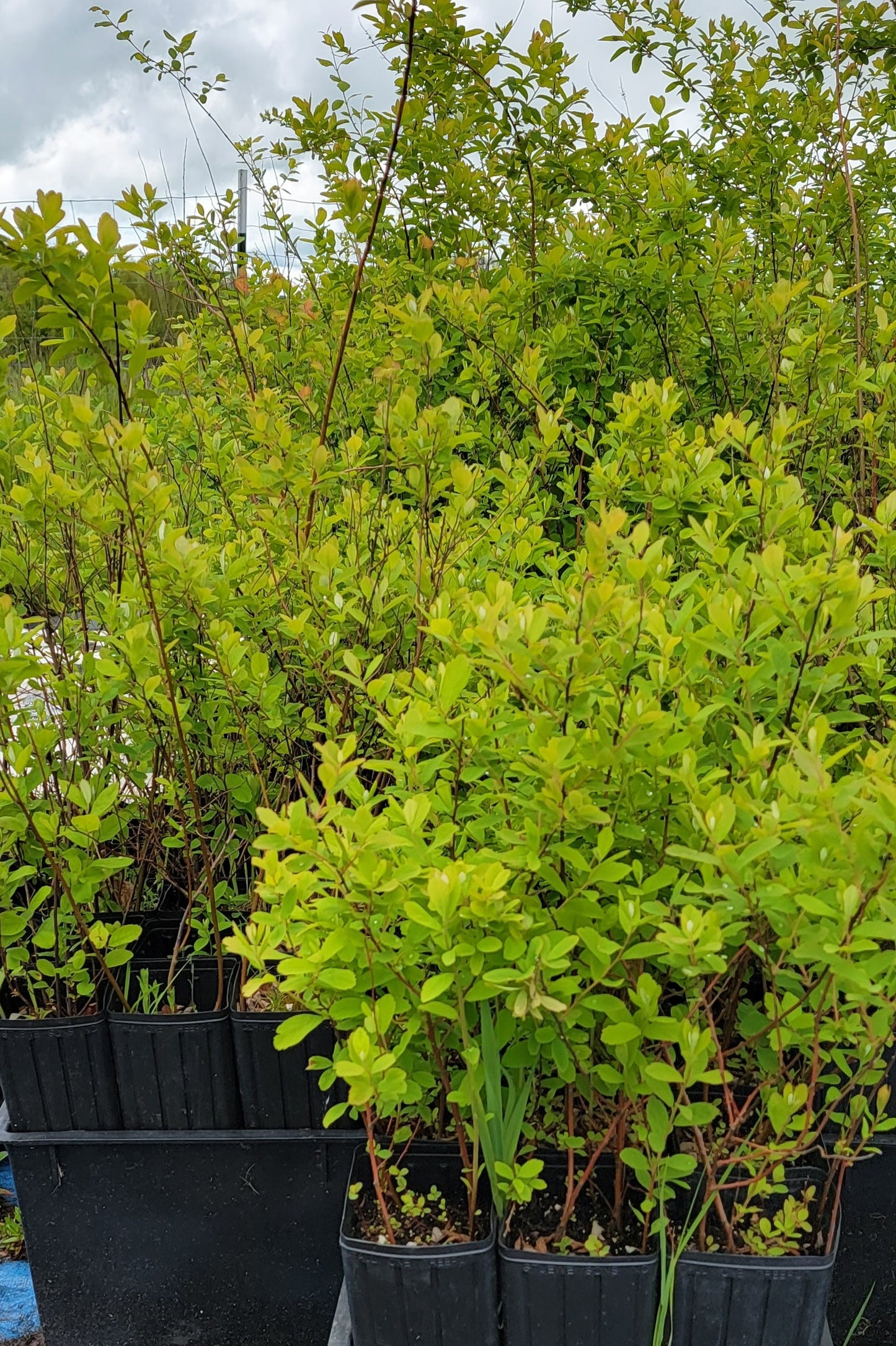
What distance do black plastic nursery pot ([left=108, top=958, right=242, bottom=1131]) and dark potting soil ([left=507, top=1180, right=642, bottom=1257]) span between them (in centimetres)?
58

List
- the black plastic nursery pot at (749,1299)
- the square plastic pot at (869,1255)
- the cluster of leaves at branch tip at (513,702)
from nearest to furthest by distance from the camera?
1. the cluster of leaves at branch tip at (513,702)
2. the black plastic nursery pot at (749,1299)
3. the square plastic pot at (869,1255)

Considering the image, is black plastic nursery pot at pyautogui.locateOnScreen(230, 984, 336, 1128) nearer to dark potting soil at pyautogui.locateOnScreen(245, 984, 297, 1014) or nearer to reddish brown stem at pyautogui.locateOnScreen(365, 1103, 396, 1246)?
dark potting soil at pyautogui.locateOnScreen(245, 984, 297, 1014)

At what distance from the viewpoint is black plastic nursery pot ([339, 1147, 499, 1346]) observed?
1.33 metres

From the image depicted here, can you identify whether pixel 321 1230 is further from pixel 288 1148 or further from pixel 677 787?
pixel 677 787

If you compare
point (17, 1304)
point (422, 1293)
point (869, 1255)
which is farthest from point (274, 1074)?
point (869, 1255)

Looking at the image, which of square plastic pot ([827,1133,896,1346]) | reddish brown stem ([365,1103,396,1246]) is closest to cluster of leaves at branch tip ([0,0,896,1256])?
reddish brown stem ([365,1103,396,1246])

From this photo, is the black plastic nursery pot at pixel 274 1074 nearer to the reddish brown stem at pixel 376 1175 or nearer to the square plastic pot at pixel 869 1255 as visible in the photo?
the reddish brown stem at pixel 376 1175

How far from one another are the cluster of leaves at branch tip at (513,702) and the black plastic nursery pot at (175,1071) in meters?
0.11

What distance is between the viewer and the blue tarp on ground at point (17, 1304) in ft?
6.30

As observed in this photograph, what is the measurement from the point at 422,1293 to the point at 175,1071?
0.62m

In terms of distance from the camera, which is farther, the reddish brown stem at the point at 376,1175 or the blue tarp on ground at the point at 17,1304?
the blue tarp on ground at the point at 17,1304

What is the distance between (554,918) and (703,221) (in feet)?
7.69

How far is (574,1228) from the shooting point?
1462 millimetres

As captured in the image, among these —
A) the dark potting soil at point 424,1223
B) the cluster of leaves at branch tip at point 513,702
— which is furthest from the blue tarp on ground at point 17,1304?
the dark potting soil at point 424,1223
